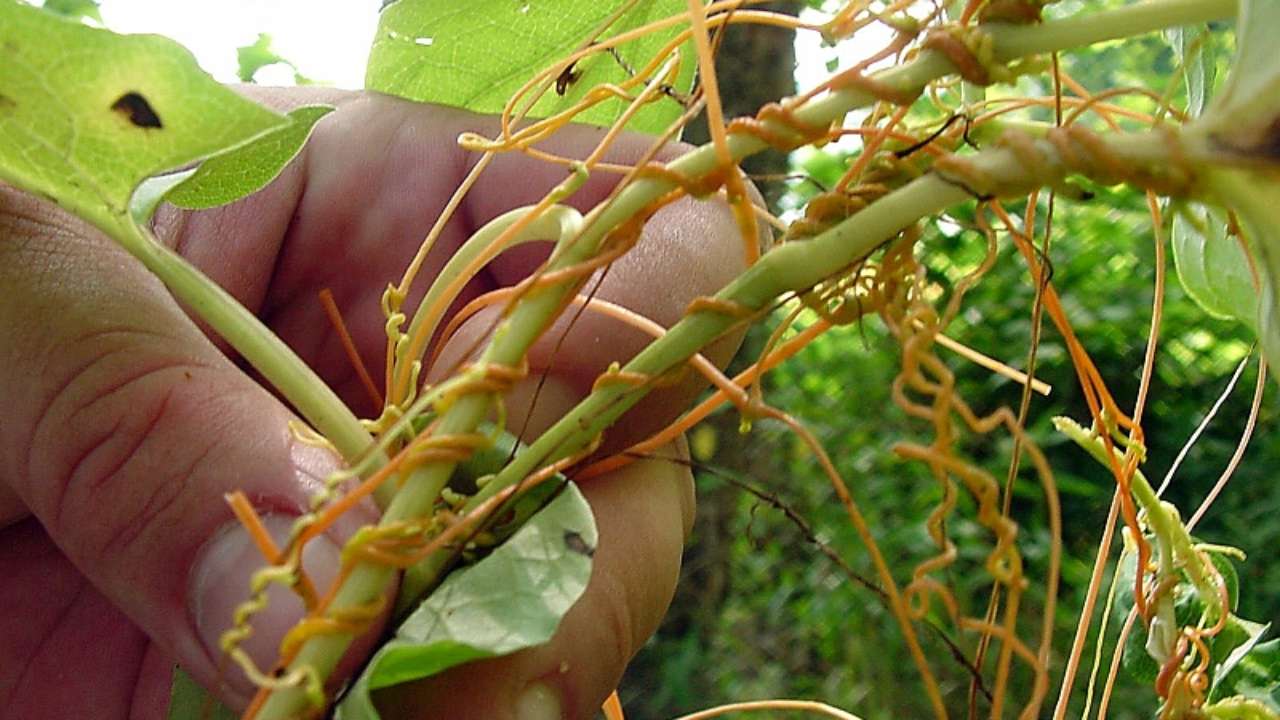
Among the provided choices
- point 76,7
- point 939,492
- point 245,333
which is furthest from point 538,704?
point 939,492

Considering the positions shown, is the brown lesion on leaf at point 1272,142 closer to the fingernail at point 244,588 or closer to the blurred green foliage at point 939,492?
the fingernail at point 244,588

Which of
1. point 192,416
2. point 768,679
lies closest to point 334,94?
point 192,416

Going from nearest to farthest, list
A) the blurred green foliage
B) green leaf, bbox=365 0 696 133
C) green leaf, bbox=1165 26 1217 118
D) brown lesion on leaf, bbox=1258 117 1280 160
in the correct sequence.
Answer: brown lesion on leaf, bbox=1258 117 1280 160
green leaf, bbox=1165 26 1217 118
green leaf, bbox=365 0 696 133
the blurred green foliage

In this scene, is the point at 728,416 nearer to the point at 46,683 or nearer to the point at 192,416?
the point at 46,683

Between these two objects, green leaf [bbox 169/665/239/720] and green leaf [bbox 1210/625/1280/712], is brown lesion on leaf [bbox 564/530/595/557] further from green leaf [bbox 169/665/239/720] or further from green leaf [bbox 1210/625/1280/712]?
green leaf [bbox 1210/625/1280/712]

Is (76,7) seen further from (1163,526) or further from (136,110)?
(1163,526)

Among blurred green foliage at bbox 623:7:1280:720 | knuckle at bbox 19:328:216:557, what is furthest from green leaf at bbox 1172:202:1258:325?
blurred green foliage at bbox 623:7:1280:720

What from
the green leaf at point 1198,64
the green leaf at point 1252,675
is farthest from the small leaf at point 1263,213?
the green leaf at point 1252,675
